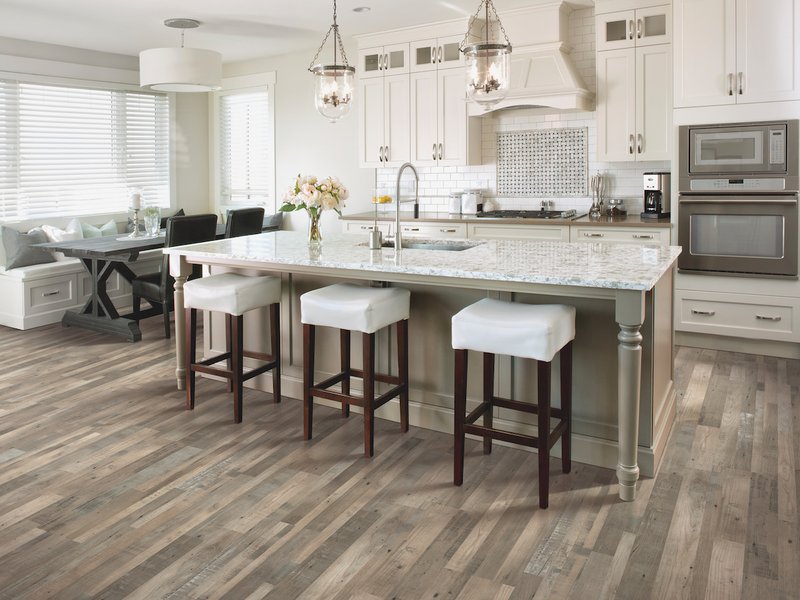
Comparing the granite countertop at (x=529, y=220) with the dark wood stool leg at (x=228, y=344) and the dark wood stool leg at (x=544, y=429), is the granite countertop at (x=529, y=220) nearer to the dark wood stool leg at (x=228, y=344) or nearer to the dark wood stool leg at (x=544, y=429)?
the dark wood stool leg at (x=228, y=344)

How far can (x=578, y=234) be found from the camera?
211 inches

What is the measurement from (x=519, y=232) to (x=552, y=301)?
243 centimetres

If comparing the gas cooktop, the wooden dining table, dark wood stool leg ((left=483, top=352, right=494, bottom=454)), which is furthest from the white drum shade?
dark wood stool leg ((left=483, top=352, right=494, bottom=454))

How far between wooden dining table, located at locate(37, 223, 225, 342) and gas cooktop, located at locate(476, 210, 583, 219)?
2.79 metres

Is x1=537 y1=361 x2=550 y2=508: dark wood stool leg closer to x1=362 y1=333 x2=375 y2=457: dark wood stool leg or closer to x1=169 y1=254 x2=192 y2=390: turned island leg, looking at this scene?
x1=362 y1=333 x2=375 y2=457: dark wood stool leg

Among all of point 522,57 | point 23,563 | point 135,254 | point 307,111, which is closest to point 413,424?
point 23,563

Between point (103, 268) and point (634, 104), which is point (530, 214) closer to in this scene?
point (634, 104)

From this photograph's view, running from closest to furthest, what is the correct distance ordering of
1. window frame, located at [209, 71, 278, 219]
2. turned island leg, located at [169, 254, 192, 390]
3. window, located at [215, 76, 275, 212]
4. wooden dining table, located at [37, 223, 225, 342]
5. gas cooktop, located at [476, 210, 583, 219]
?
turned island leg, located at [169, 254, 192, 390] → wooden dining table, located at [37, 223, 225, 342] → gas cooktop, located at [476, 210, 583, 219] → window frame, located at [209, 71, 278, 219] → window, located at [215, 76, 275, 212]

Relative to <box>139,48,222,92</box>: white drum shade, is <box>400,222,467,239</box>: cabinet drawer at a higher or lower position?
lower

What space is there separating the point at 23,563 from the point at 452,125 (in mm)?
4793

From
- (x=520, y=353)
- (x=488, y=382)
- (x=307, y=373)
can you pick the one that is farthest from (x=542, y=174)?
(x=520, y=353)

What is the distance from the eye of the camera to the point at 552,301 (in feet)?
10.6

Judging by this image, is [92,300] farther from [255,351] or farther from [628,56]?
[628,56]

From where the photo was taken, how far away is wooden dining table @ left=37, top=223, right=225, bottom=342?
215 inches
